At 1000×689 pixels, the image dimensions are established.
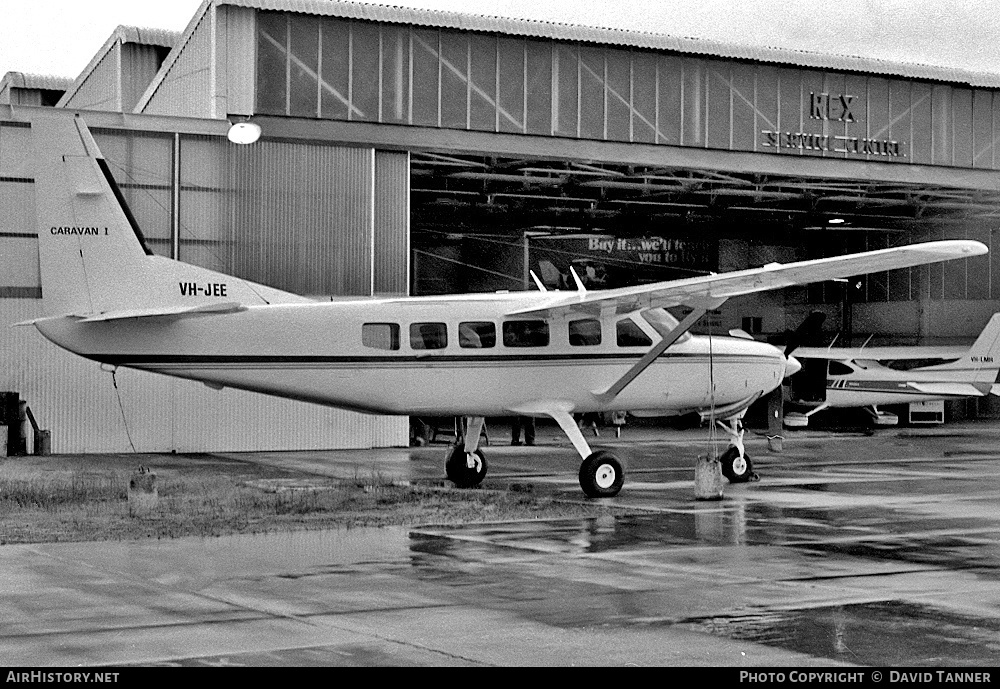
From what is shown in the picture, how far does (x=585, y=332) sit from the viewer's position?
18.9 meters

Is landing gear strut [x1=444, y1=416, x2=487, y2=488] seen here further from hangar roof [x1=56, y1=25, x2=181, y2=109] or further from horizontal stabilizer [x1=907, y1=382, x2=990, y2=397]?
hangar roof [x1=56, y1=25, x2=181, y2=109]

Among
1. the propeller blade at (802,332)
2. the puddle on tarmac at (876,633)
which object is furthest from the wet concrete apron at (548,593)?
the propeller blade at (802,332)

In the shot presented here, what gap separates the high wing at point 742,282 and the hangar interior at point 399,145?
26.5 feet

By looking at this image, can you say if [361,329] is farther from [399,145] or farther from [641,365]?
[399,145]

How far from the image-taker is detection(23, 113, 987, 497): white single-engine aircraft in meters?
17.3

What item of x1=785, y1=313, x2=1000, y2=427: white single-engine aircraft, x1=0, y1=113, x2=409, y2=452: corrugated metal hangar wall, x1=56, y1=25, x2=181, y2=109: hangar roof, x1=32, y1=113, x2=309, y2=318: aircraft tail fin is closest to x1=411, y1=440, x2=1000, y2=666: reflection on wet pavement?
x1=32, y1=113, x2=309, y2=318: aircraft tail fin

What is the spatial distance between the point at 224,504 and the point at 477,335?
4.35 m

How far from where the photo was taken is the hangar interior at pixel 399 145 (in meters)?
27.3

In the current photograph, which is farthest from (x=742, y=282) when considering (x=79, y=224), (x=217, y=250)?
(x=217, y=250)

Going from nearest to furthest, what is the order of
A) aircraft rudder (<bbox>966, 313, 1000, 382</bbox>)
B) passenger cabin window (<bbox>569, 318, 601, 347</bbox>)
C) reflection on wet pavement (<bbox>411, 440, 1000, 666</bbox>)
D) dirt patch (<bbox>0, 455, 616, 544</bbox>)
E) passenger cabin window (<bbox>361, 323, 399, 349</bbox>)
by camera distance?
reflection on wet pavement (<bbox>411, 440, 1000, 666</bbox>) → dirt patch (<bbox>0, 455, 616, 544</bbox>) → passenger cabin window (<bbox>361, 323, 399, 349</bbox>) → passenger cabin window (<bbox>569, 318, 601, 347</bbox>) → aircraft rudder (<bbox>966, 313, 1000, 382</bbox>)

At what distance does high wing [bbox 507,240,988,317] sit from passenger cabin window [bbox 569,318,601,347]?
226 millimetres

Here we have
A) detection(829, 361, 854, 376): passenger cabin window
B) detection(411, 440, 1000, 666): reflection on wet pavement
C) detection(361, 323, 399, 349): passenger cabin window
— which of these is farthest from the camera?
detection(829, 361, 854, 376): passenger cabin window
